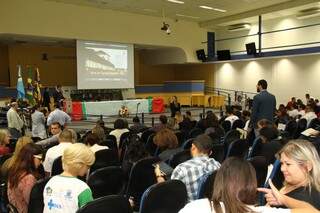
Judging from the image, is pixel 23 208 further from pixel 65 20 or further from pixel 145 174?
pixel 65 20

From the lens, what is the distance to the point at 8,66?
1845 centimetres

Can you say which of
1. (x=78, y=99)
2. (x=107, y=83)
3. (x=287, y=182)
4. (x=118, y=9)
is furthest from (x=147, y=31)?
(x=287, y=182)

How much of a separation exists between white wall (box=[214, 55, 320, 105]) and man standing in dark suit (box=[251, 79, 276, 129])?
11.7m

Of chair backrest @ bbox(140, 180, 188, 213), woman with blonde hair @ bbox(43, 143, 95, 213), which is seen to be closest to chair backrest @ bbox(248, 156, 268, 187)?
chair backrest @ bbox(140, 180, 188, 213)

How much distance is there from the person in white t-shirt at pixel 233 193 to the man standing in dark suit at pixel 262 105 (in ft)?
15.5

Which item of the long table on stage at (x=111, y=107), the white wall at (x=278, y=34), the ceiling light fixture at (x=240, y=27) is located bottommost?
the long table on stage at (x=111, y=107)

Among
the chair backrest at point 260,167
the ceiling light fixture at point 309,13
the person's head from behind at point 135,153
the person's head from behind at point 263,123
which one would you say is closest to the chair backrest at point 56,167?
the person's head from behind at point 135,153

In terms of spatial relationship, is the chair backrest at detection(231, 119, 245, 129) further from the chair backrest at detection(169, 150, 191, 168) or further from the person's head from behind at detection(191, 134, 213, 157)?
the person's head from behind at detection(191, 134, 213, 157)

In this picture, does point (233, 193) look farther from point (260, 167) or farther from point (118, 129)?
point (118, 129)

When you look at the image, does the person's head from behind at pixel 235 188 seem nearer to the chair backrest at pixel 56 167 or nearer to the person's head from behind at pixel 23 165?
the person's head from behind at pixel 23 165

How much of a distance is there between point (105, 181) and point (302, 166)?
1766 mm

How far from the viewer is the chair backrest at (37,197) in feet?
9.17

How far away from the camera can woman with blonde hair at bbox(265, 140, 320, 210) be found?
77.1 inches

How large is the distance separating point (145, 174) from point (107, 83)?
44.9 feet
